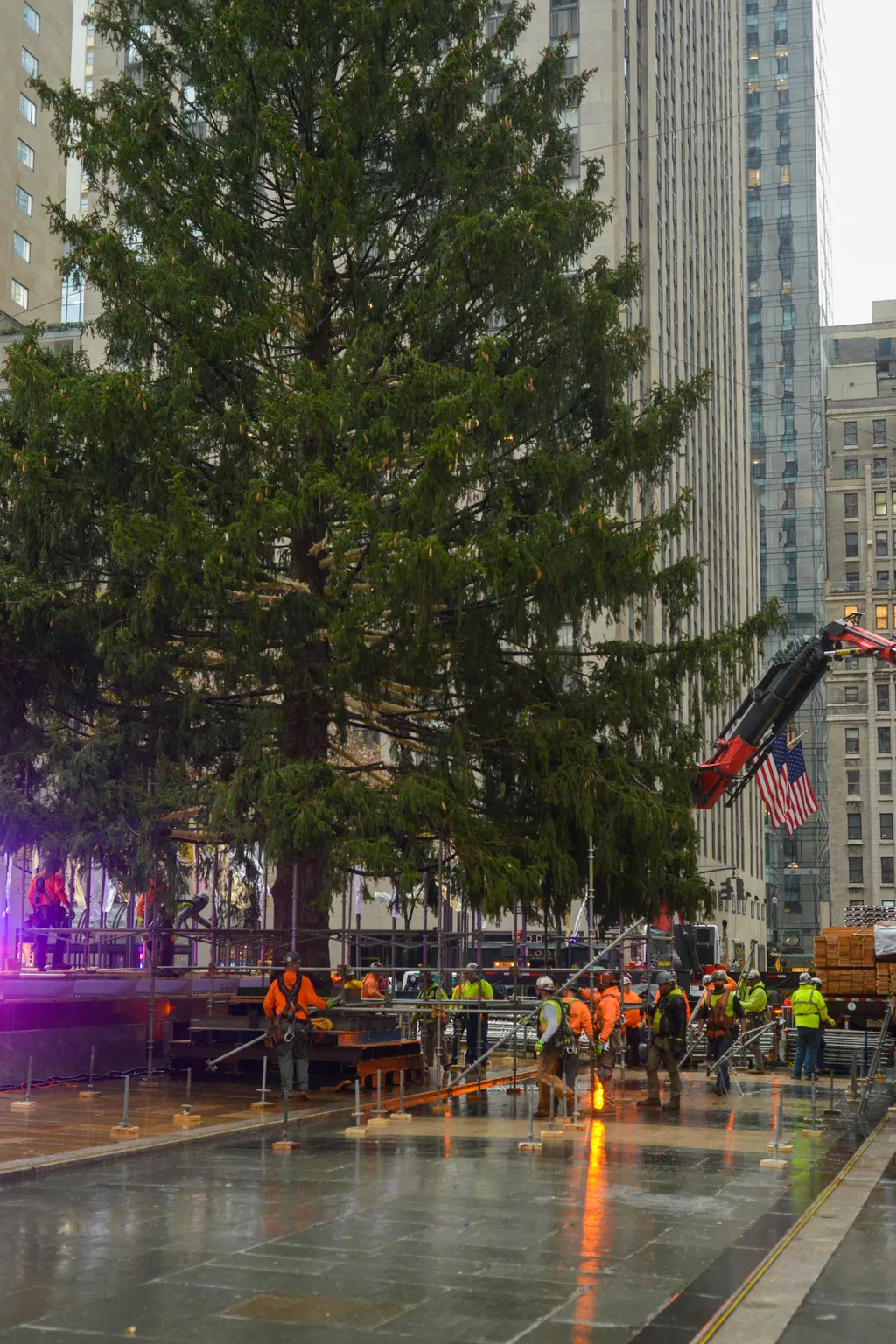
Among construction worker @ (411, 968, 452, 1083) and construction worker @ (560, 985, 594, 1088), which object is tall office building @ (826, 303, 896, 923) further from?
construction worker @ (560, 985, 594, 1088)

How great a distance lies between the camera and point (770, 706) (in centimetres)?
2869

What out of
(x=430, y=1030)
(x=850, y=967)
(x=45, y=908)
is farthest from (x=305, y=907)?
(x=850, y=967)

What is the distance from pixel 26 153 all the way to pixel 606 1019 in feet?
251

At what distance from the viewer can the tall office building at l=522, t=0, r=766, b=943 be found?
220 ft

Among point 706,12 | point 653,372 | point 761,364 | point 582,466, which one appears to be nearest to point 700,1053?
point 582,466

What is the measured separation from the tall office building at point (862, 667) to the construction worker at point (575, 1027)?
92103 mm

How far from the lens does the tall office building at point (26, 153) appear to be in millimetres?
82812

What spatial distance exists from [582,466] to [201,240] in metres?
7.04

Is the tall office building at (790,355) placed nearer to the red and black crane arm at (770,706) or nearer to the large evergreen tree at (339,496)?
the red and black crane arm at (770,706)

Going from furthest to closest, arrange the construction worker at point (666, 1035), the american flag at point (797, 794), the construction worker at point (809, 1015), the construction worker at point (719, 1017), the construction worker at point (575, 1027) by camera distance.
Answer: the american flag at point (797, 794) < the construction worker at point (809, 1015) < the construction worker at point (719, 1017) < the construction worker at point (666, 1035) < the construction worker at point (575, 1027)

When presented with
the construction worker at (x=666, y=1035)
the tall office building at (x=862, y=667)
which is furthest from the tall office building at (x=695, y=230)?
the construction worker at (x=666, y=1035)

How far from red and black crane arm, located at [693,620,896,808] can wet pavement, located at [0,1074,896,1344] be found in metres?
12.5

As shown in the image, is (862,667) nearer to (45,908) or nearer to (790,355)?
(790,355)

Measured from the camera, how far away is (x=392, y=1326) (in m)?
8.23
